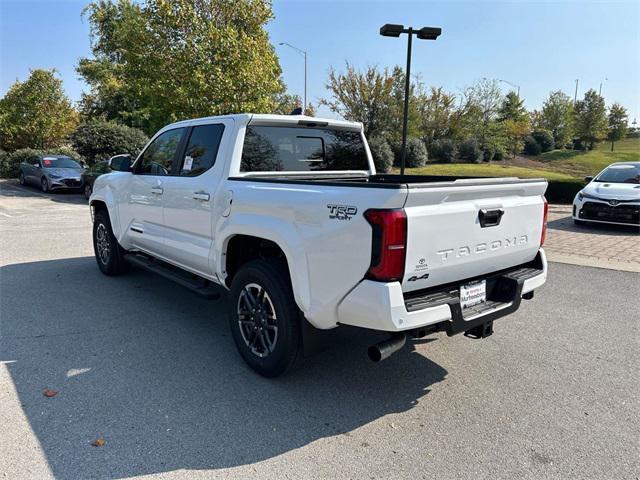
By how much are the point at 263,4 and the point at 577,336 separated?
63.0 feet

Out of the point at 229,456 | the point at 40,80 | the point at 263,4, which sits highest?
the point at 263,4

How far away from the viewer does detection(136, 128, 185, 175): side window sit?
4.91 metres

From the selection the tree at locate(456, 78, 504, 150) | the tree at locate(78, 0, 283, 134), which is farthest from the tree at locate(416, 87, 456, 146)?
the tree at locate(78, 0, 283, 134)

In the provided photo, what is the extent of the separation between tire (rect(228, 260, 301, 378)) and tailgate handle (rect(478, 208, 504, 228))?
4.62 ft

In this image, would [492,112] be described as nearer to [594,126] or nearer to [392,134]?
[392,134]

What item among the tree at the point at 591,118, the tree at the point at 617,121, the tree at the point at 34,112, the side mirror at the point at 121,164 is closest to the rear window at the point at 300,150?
the side mirror at the point at 121,164

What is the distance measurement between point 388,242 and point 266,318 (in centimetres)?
132

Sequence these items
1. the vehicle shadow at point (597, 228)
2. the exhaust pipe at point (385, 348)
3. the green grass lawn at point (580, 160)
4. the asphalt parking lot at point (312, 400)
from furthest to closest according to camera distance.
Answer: the green grass lawn at point (580, 160), the vehicle shadow at point (597, 228), the exhaust pipe at point (385, 348), the asphalt parking lot at point (312, 400)

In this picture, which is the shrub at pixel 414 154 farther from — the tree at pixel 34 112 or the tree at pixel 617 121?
the tree at pixel 617 121

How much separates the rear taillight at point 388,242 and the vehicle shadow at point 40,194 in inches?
638

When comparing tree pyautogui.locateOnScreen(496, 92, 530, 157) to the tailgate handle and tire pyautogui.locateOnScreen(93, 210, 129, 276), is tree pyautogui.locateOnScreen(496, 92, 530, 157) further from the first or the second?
the tailgate handle

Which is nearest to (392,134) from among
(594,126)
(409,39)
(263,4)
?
(263,4)

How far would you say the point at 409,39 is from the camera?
13.6 m

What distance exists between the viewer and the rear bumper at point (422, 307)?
270cm
